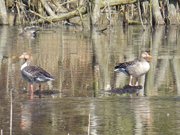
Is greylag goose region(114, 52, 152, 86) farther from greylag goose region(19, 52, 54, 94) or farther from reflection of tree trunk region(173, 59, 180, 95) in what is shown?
greylag goose region(19, 52, 54, 94)

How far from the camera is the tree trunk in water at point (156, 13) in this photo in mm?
39809

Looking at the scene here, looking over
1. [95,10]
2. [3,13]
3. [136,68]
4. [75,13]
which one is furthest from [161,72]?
[3,13]

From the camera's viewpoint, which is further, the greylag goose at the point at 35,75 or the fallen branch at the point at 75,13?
the fallen branch at the point at 75,13

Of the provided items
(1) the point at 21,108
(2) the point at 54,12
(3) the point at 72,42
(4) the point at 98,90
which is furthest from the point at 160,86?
(2) the point at 54,12

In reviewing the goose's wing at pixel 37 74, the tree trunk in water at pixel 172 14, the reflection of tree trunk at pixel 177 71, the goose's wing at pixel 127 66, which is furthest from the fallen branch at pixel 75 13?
the goose's wing at pixel 37 74

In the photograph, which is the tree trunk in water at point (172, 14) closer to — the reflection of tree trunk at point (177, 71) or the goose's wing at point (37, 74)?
the reflection of tree trunk at point (177, 71)

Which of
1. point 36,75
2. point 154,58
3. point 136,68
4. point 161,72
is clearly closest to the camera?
point 36,75

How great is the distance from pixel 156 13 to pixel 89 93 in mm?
26143

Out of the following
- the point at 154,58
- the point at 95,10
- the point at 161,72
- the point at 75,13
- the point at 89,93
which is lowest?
the point at 89,93

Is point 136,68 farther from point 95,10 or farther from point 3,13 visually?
point 3,13

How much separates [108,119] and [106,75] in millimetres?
6033

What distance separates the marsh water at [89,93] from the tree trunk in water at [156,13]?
11263mm

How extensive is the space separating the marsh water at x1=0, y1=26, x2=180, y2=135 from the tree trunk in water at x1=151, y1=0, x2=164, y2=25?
11.3 metres

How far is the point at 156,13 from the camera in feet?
132
